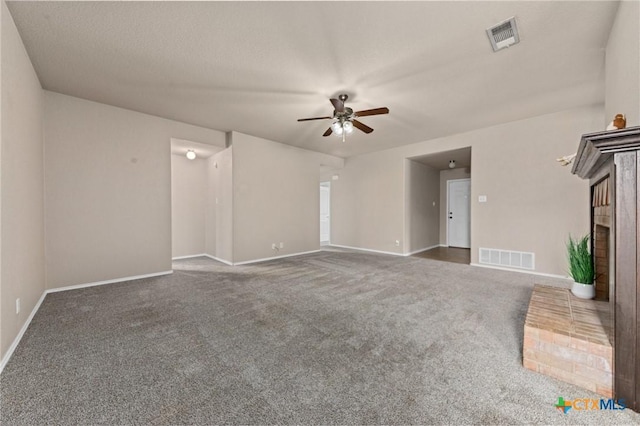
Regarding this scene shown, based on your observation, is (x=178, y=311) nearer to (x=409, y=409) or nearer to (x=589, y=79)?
(x=409, y=409)

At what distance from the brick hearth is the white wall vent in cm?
272

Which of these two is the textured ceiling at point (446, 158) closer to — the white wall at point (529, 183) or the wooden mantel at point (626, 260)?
the white wall at point (529, 183)

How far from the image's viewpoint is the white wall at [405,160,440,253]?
618 centimetres

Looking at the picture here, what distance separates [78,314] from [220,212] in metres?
3.04

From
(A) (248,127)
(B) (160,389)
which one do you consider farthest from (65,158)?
(B) (160,389)

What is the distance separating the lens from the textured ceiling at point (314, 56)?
2045 millimetres

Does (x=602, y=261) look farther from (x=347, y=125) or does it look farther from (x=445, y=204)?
(x=445, y=204)

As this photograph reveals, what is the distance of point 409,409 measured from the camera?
1.38m

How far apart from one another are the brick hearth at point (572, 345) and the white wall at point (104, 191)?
4.87 meters

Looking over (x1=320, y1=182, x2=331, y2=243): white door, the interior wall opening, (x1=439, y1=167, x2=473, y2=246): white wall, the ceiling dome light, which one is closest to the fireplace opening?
the ceiling dome light

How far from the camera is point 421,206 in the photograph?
6.73 m

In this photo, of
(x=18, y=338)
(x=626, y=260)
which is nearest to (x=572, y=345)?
(x=626, y=260)

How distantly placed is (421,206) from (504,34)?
4.78 m

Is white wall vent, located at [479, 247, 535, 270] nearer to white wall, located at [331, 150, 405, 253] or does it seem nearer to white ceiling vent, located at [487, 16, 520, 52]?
white wall, located at [331, 150, 405, 253]
